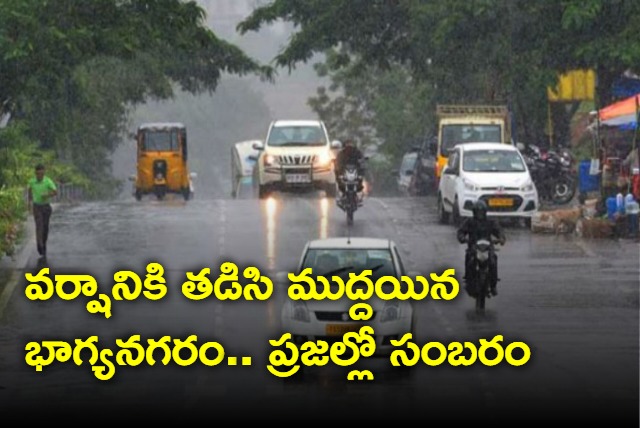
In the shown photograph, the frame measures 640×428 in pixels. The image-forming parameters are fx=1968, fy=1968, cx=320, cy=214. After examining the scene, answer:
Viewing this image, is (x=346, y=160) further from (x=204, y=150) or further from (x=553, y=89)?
(x=204, y=150)

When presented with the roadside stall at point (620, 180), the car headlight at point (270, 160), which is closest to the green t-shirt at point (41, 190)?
the roadside stall at point (620, 180)

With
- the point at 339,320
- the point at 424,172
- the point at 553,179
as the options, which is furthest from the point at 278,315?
the point at 424,172

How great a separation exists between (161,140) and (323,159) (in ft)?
55.5

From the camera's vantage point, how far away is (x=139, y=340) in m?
24.7

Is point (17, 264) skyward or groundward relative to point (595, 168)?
groundward

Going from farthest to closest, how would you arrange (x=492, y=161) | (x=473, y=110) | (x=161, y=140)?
(x=161, y=140) < (x=473, y=110) < (x=492, y=161)

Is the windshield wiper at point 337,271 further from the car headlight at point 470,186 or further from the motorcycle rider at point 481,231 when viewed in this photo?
the car headlight at point 470,186

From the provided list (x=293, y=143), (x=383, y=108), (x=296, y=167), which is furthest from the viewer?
(x=383, y=108)

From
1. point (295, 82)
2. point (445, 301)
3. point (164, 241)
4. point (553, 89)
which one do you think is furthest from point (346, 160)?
point (295, 82)

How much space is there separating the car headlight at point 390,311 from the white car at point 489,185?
18.1 metres

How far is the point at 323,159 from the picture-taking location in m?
48.3

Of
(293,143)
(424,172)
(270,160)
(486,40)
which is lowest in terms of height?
(424,172)

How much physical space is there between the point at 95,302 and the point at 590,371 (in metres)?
9.59

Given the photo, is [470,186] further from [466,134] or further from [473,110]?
[473,110]
